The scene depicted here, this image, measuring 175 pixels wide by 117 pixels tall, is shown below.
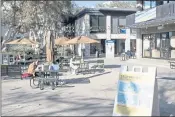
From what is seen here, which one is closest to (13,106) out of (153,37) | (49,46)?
(49,46)

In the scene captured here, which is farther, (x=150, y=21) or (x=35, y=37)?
(x=35, y=37)

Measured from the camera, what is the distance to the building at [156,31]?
25.1 metres

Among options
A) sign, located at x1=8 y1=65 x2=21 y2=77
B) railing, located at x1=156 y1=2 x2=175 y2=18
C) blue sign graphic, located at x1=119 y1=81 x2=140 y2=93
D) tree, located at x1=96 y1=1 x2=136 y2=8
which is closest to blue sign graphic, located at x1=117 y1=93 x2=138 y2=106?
blue sign graphic, located at x1=119 y1=81 x2=140 y2=93

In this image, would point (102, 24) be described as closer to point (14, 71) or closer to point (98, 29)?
point (98, 29)

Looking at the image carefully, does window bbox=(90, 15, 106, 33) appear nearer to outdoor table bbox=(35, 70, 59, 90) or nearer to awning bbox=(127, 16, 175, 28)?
awning bbox=(127, 16, 175, 28)

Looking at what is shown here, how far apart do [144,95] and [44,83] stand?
6.99 metres

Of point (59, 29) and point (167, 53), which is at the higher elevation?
point (59, 29)

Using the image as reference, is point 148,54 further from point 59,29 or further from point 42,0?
point 59,29

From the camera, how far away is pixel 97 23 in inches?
1766

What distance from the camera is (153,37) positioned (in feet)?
99.6

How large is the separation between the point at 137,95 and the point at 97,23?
38.2m

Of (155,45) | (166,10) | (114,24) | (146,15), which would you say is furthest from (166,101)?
(114,24)

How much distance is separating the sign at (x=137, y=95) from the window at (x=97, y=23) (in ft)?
123

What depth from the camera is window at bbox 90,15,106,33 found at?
146 feet
